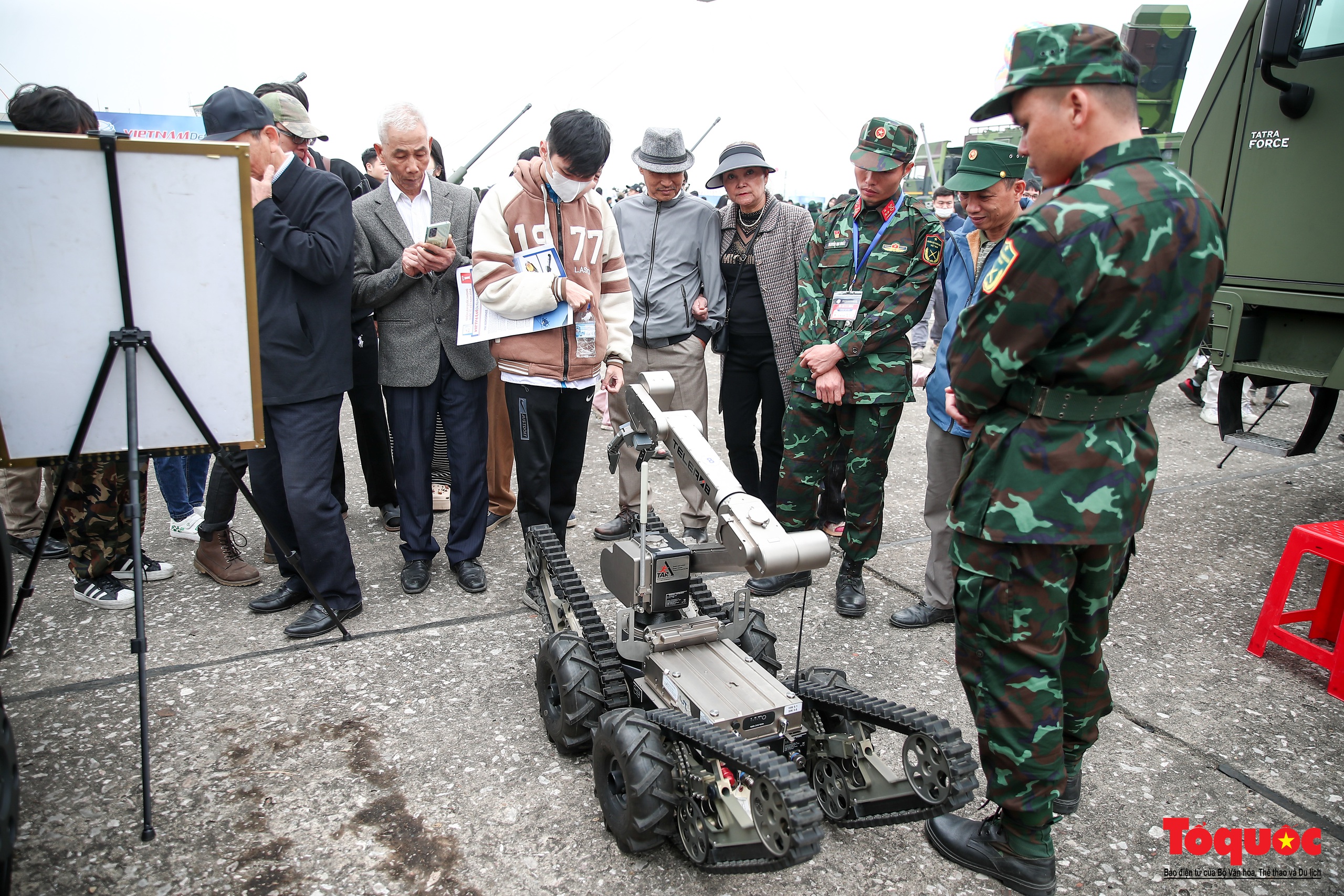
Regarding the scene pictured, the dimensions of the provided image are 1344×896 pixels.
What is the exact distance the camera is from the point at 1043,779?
2.21 meters

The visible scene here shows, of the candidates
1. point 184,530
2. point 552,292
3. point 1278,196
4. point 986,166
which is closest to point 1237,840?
point 986,166

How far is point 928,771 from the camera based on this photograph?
2.22 metres

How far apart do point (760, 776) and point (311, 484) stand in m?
2.45

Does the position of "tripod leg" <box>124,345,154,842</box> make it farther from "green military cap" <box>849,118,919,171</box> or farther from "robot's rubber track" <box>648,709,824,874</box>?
"green military cap" <box>849,118,919,171</box>

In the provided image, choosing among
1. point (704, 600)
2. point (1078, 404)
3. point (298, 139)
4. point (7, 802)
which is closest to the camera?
point (7, 802)

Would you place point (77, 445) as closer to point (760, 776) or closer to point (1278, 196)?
point (760, 776)

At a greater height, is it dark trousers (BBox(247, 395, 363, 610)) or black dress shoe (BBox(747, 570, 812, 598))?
dark trousers (BBox(247, 395, 363, 610))

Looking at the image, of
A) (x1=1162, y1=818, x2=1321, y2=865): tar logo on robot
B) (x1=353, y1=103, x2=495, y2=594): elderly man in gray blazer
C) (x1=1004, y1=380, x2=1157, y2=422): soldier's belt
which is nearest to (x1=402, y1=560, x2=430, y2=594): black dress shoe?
(x1=353, y1=103, x2=495, y2=594): elderly man in gray blazer

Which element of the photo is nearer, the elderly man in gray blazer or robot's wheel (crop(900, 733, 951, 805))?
robot's wheel (crop(900, 733, 951, 805))

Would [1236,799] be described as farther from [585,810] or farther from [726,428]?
[726,428]

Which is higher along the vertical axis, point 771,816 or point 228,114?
point 228,114

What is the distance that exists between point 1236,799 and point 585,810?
2134mm

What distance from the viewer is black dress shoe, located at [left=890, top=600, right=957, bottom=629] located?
3.82 m

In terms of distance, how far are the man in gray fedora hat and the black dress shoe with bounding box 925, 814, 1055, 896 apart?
2.28 meters
